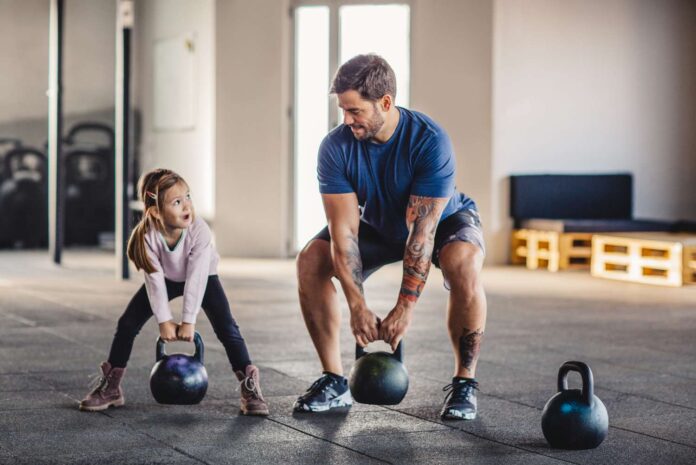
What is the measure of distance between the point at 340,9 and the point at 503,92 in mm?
1774

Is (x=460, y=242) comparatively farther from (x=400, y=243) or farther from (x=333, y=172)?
(x=333, y=172)

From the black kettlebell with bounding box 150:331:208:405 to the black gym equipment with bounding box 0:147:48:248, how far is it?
9.53 meters

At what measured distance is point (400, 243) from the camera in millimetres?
4414

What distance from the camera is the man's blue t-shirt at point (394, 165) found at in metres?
4.20

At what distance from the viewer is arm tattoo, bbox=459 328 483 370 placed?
14.3 ft

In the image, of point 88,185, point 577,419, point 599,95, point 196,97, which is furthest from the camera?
point 88,185

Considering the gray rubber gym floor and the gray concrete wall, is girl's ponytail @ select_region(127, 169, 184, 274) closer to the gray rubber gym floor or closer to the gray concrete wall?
the gray rubber gym floor

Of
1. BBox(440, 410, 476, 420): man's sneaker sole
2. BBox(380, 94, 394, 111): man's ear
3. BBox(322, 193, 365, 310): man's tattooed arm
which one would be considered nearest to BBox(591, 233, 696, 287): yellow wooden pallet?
BBox(440, 410, 476, 420): man's sneaker sole

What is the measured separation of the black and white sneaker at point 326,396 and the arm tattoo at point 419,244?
0.48m

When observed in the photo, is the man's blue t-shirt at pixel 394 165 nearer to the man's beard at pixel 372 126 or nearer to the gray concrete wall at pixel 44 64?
the man's beard at pixel 372 126

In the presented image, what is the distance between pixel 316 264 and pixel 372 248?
0.22 metres

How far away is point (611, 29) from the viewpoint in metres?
11.7

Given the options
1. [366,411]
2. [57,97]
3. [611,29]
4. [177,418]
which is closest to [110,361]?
[177,418]

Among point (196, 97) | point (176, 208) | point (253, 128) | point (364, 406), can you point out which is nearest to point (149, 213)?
point (176, 208)
